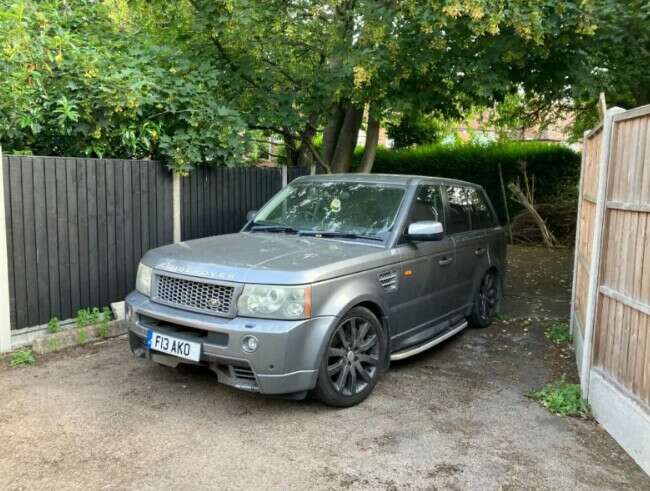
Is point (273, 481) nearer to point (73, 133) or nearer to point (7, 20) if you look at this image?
point (73, 133)

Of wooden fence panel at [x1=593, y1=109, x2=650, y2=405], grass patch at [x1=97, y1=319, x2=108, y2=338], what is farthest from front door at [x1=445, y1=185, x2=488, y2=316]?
grass patch at [x1=97, y1=319, x2=108, y2=338]

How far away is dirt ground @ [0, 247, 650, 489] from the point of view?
3195mm

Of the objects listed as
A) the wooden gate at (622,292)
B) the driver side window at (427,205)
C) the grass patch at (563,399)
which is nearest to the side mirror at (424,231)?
the driver side window at (427,205)

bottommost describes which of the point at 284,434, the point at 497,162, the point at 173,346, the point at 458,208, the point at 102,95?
the point at 284,434

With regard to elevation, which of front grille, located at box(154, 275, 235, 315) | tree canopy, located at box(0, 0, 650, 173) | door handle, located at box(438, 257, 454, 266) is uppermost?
tree canopy, located at box(0, 0, 650, 173)

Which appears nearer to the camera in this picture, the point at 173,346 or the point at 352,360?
the point at 173,346

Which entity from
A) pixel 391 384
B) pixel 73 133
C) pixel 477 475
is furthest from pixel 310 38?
pixel 477 475

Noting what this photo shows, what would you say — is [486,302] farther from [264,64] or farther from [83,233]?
[264,64]

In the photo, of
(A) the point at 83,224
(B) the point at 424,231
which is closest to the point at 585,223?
(B) the point at 424,231

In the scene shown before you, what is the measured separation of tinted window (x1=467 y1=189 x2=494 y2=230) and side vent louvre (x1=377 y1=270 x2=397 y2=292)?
203 centimetres

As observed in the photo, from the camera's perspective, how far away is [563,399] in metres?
4.30

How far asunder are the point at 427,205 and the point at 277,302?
2165mm

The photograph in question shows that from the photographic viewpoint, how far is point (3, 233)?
5.08m

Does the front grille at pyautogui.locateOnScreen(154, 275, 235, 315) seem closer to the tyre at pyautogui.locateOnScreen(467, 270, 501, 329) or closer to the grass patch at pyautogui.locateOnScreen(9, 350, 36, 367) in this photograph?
the grass patch at pyautogui.locateOnScreen(9, 350, 36, 367)
